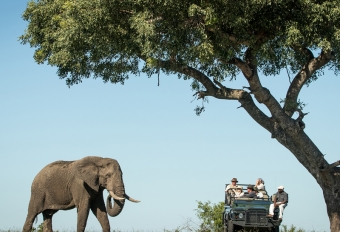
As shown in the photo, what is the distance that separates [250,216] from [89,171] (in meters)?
5.23

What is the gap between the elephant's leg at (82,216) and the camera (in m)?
21.0

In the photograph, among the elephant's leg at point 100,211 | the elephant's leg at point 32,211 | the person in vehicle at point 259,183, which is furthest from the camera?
the elephant's leg at point 32,211

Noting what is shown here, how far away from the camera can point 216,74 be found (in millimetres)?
23875

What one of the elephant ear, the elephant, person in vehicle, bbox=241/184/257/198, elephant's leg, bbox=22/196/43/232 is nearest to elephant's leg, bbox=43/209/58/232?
the elephant

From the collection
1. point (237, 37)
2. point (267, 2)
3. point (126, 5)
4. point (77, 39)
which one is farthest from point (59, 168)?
point (267, 2)

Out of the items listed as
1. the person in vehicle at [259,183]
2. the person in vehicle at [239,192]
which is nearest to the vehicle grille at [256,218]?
the person in vehicle at [239,192]

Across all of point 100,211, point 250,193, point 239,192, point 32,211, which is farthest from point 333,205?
point 32,211

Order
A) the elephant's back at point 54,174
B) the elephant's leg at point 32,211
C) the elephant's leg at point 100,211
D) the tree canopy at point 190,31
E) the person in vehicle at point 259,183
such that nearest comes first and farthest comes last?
the tree canopy at point 190,31 < the elephant's leg at point 100,211 < the person in vehicle at point 259,183 < the elephant's back at point 54,174 < the elephant's leg at point 32,211

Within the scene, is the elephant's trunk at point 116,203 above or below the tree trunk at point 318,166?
below

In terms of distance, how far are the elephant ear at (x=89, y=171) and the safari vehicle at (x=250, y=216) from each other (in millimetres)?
4309

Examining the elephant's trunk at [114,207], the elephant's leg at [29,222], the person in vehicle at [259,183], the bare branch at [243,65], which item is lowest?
the elephant's leg at [29,222]

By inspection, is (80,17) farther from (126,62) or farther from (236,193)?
(236,193)

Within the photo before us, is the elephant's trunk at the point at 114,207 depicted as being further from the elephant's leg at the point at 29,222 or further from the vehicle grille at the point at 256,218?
the vehicle grille at the point at 256,218

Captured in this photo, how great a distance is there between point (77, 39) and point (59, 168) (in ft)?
14.2
